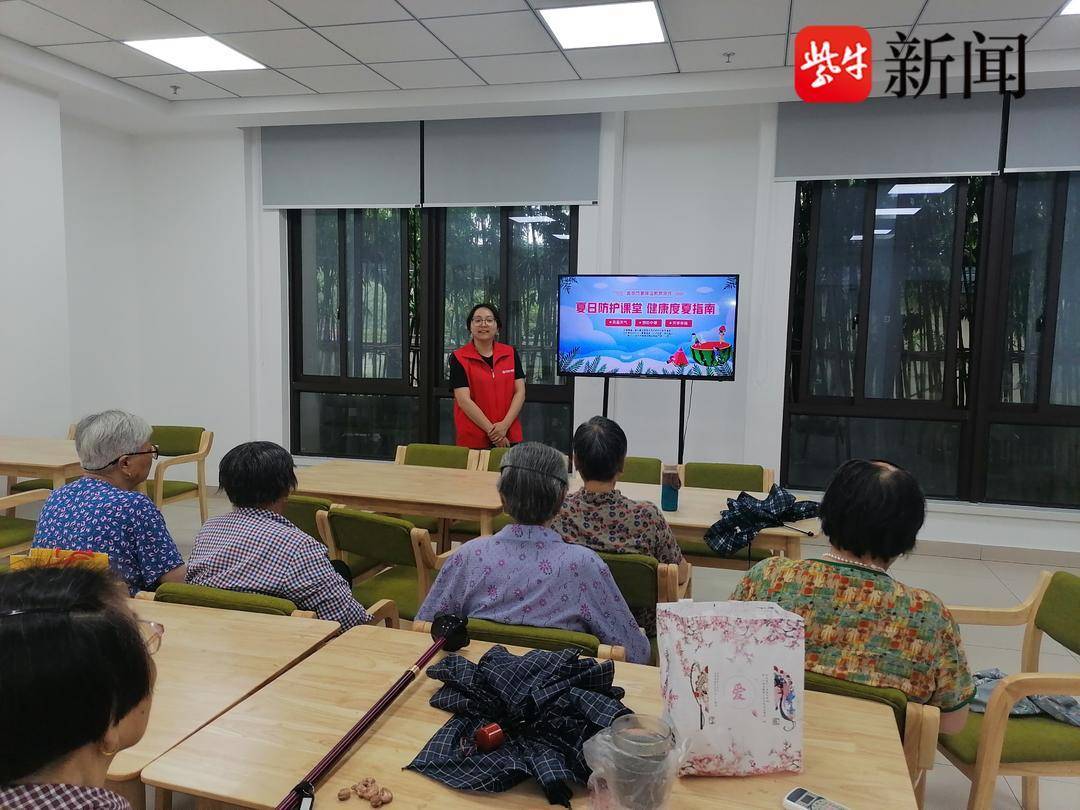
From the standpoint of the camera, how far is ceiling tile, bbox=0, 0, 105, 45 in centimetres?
400

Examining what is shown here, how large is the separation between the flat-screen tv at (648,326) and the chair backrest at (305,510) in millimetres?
2345

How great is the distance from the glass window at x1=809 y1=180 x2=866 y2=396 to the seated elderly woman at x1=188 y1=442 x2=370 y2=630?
418cm

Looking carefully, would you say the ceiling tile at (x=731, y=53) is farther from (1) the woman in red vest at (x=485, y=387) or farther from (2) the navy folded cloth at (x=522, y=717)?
(2) the navy folded cloth at (x=522, y=717)

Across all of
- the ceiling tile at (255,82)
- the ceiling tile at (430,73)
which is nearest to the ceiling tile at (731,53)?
the ceiling tile at (430,73)

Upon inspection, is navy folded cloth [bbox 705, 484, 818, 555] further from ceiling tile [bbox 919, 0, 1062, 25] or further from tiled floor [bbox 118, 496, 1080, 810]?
ceiling tile [bbox 919, 0, 1062, 25]

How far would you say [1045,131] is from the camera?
4598 mm

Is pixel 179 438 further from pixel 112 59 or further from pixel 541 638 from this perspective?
pixel 541 638

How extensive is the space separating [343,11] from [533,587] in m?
3.49

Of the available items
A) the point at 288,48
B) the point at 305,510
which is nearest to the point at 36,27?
the point at 288,48

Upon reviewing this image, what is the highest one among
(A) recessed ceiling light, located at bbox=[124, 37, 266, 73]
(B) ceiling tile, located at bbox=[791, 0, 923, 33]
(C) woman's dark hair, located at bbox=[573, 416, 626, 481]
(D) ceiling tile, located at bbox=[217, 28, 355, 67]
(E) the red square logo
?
(A) recessed ceiling light, located at bbox=[124, 37, 266, 73]

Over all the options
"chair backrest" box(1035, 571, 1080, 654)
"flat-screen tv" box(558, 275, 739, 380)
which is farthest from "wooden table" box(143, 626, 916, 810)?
"flat-screen tv" box(558, 275, 739, 380)

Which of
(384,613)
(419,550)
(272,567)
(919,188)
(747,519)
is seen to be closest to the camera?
(272,567)

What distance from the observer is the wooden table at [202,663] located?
4.18ft

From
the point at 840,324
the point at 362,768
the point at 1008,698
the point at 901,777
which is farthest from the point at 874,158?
the point at 362,768
